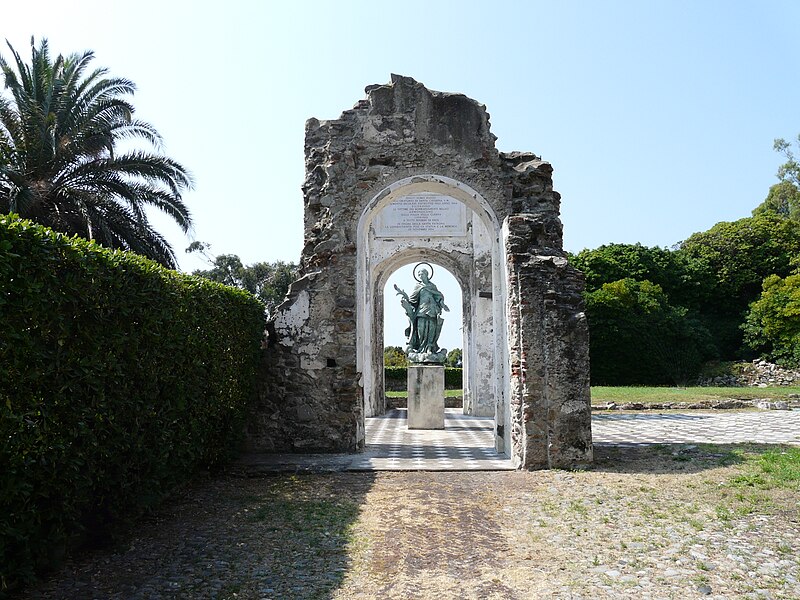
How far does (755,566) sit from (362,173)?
671 centimetres

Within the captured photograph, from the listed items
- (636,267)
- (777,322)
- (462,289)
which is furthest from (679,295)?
(462,289)

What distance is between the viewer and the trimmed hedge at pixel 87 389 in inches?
138

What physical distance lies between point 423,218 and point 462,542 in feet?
45.7

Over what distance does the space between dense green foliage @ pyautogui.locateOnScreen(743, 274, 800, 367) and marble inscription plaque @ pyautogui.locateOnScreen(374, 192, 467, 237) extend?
55.1ft

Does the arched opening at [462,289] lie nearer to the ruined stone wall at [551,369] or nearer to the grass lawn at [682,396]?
the grass lawn at [682,396]

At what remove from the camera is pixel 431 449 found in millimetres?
9500

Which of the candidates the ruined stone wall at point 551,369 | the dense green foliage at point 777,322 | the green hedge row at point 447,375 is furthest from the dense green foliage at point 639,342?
the ruined stone wall at point 551,369

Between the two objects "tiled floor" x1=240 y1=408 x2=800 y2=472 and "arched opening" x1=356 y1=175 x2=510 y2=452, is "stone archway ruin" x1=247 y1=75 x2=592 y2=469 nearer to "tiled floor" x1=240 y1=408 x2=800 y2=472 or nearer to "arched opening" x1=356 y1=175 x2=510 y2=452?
"tiled floor" x1=240 y1=408 x2=800 y2=472

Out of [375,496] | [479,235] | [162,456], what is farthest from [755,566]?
[479,235]

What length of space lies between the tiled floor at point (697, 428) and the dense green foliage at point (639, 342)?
38.7 feet

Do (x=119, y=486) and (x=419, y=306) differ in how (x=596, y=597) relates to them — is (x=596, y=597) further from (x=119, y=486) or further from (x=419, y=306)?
(x=419, y=306)

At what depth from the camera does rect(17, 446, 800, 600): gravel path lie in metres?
3.73

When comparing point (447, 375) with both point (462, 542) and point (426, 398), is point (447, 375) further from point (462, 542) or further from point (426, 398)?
point (462, 542)

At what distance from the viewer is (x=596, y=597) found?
3.54m
